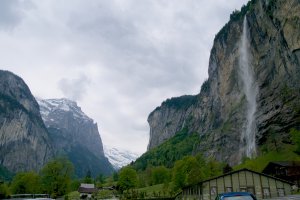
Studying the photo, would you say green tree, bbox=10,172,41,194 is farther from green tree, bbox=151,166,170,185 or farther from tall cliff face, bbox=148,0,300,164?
tall cliff face, bbox=148,0,300,164

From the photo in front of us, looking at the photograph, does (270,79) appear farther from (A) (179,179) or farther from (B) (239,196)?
(B) (239,196)

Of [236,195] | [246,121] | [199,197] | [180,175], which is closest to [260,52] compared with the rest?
[246,121]

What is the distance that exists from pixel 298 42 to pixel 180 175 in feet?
257

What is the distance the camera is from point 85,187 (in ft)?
480

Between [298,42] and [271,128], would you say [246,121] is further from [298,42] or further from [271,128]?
[298,42]

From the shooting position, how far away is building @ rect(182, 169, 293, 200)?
6694 centimetres

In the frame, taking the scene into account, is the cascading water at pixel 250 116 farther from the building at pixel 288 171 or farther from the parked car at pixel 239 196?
the parked car at pixel 239 196

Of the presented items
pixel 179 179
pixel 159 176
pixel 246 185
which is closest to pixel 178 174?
pixel 179 179

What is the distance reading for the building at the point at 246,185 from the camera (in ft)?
220

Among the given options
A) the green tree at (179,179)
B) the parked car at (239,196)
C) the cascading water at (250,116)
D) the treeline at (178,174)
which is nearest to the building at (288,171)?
the treeline at (178,174)

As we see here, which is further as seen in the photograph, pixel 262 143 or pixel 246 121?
pixel 246 121

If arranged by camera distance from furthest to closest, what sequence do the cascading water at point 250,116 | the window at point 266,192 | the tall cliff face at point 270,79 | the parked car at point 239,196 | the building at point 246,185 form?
1. the cascading water at point 250,116
2. the tall cliff face at point 270,79
3. the building at point 246,185
4. the window at point 266,192
5. the parked car at point 239,196

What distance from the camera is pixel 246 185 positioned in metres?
68.6

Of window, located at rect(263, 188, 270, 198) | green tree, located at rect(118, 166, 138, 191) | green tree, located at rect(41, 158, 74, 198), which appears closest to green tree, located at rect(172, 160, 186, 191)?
green tree, located at rect(118, 166, 138, 191)
